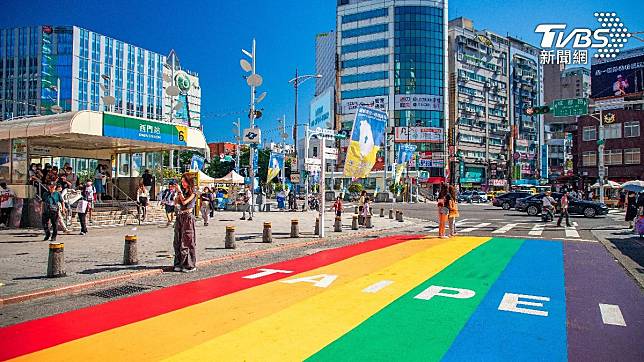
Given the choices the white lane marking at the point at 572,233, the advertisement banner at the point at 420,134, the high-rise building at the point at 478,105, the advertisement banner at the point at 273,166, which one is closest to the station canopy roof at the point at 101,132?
the advertisement banner at the point at 273,166

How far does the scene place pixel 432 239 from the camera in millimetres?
16031

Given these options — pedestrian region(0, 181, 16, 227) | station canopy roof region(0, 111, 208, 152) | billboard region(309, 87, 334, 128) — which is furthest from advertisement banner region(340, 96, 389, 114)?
pedestrian region(0, 181, 16, 227)

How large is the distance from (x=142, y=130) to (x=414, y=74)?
67.7 metres

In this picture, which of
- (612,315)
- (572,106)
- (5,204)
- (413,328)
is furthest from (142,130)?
(572,106)

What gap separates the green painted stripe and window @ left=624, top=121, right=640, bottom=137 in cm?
5917

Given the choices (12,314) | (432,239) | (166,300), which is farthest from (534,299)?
(432,239)

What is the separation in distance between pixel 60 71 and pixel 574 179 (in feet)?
262

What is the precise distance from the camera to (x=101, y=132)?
17.8m

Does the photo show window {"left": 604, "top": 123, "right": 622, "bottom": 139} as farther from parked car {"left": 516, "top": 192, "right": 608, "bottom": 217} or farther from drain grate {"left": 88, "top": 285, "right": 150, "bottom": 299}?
drain grate {"left": 88, "top": 285, "right": 150, "bottom": 299}

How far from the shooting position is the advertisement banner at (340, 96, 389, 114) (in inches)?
3223

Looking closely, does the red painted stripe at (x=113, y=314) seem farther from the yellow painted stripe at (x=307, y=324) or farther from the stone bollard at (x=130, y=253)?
the stone bollard at (x=130, y=253)

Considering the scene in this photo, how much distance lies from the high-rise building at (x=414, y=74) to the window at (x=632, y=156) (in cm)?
2860

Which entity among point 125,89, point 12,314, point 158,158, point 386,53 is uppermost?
point 386,53

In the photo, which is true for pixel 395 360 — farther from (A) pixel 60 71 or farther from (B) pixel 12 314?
(A) pixel 60 71
